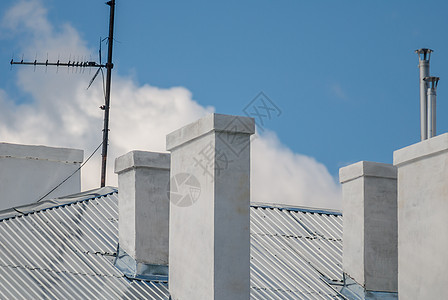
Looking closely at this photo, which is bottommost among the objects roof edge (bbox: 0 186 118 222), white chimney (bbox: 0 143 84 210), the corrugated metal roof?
the corrugated metal roof

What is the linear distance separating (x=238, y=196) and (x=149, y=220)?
2.80 metres

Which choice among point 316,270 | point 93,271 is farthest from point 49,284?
point 316,270

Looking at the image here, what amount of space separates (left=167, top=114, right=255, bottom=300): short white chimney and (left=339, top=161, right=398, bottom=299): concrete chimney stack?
402 cm

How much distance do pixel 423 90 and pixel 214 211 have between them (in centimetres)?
635

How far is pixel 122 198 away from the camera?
15016 mm

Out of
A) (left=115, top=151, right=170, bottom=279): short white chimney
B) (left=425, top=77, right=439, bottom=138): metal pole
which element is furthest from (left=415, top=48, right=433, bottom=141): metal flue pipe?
(left=115, top=151, right=170, bottom=279): short white chimney

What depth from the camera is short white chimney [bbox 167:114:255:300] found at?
1177cm

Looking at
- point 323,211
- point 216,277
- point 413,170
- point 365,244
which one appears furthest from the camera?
point 323,211

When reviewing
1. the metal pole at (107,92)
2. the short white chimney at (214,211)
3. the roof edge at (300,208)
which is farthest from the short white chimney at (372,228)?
the metal pole at (107,92)

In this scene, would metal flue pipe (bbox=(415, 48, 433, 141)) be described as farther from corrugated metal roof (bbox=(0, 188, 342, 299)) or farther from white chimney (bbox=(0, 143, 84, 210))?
white chimney (bbox=(0, 143, 84, 210))

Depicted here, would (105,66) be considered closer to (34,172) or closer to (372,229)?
(34,172)

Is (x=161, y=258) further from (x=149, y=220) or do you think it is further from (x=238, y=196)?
(x=238, y=196)

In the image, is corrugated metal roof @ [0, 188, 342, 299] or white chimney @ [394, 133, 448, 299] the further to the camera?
corrugated metal roof @ [0, 188, 342, 299]

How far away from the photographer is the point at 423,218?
13234 mm
